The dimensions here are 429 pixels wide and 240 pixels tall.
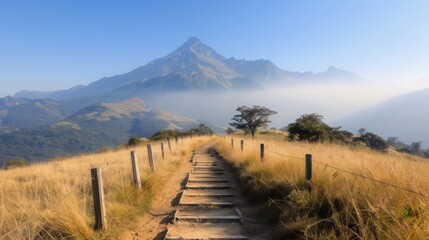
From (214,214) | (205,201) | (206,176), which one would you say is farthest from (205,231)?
(206,176)

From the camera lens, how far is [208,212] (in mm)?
8008

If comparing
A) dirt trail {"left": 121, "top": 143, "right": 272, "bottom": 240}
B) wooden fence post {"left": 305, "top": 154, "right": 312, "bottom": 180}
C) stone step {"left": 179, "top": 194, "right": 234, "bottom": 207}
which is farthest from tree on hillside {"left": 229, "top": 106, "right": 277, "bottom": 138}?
wooden fence post {"left": 305, "top": 154, "right": 312, "bottom": 180}

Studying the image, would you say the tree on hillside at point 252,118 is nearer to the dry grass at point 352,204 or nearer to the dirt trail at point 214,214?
the dirt trail at point 214,214

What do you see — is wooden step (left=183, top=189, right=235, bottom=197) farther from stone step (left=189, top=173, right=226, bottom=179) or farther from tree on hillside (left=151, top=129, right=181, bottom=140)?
tree on hillside (left=151, top=129, right=181, bottom=140)

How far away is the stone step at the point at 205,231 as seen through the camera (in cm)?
599

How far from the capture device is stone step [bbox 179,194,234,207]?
866cm

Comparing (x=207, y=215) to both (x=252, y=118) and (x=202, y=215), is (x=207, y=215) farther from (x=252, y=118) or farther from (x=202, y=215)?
(x=252, y=118)

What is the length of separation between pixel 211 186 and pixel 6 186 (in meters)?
7.15

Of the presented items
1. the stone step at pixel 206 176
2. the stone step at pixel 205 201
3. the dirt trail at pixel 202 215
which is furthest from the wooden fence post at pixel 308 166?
the stone step at pixel 206 176

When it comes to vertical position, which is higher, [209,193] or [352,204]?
[352,204]

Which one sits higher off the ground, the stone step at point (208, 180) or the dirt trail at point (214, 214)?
the dirt trail at point (214, 214)

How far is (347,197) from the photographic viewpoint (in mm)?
5328

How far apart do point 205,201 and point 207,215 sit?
147 centimetres

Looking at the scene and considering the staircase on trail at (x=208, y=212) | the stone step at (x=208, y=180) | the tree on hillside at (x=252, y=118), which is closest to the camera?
the staircase on trail at (x=208, y=212)
